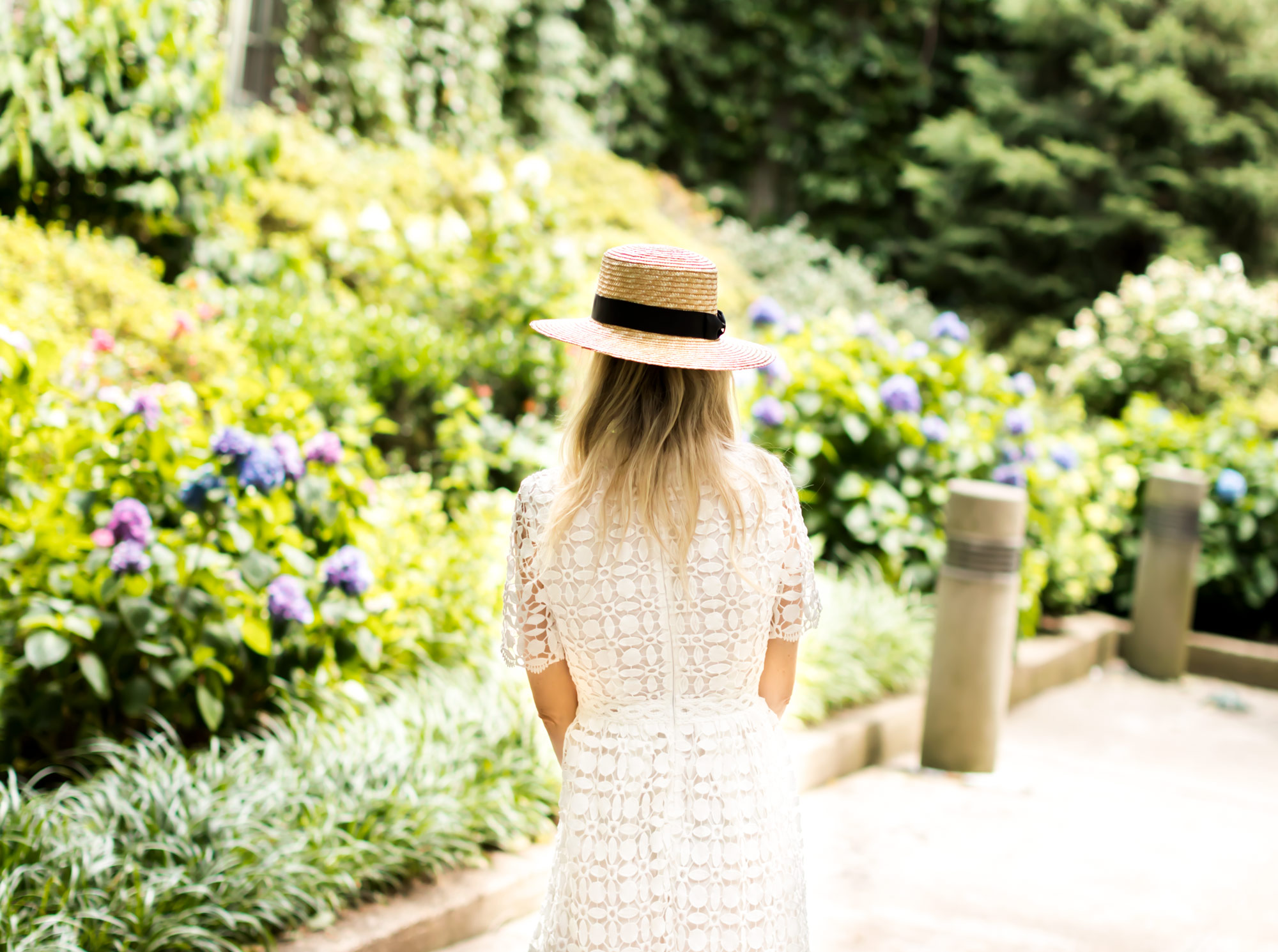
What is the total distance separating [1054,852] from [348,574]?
2476 mm

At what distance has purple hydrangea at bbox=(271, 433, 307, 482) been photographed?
3.23 m

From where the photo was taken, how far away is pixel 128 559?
9.48 feet

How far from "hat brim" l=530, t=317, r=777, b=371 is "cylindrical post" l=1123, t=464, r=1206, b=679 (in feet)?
16.7

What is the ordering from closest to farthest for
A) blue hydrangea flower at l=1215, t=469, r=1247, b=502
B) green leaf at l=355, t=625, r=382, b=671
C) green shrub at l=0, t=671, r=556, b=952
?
green shrub at l=0, t=671, r=556, b=952, green leaf at l=355, t=625, r=382, b=671, blue hydrangea flower at l=1215, t=469, r=1247, b=502

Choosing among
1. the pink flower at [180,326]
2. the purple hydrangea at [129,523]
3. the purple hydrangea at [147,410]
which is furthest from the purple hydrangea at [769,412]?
the purple hydrangea at [129,523]

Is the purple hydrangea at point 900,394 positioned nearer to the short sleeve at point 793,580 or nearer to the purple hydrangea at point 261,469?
the purple hydrangea at point 261,469

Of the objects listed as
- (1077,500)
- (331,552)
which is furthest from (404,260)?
(1077,500)

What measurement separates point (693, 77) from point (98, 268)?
486 inches

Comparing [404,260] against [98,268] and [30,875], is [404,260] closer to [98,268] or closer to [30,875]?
[98,268]

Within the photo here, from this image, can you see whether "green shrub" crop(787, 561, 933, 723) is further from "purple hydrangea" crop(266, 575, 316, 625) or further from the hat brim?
the hat brim

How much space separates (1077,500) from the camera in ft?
20.8

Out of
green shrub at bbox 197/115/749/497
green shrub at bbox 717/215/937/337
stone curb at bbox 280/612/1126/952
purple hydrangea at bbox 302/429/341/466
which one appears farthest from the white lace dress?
green shrub at bbox 717/215/937/337

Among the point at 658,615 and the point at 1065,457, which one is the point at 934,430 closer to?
the point at 1065,457

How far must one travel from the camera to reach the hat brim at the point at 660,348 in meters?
1.71
